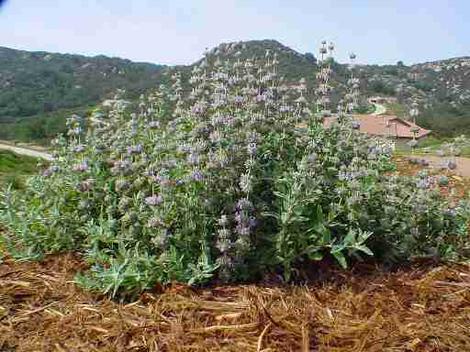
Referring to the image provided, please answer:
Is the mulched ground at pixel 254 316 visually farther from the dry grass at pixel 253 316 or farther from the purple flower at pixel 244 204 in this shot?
the purple flower at pixel 244 204

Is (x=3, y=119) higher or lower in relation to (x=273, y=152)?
lower

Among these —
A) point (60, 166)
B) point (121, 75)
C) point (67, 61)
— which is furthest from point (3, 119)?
point (60, 166)

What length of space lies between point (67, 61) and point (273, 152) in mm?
101561

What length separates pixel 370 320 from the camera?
2.63 meters

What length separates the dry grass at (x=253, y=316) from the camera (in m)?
2.45

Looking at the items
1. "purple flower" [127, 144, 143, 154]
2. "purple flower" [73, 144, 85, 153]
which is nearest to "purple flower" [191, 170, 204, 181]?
"purple flower" [127, 144, 143, 154]

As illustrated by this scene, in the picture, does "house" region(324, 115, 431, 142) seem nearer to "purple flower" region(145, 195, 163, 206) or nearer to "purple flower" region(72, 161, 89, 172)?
"purple flower" region(145, 195, 163, 206)

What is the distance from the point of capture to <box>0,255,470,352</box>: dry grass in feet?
8.04

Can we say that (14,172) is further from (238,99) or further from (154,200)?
(154,200)

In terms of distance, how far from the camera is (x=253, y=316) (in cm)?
263

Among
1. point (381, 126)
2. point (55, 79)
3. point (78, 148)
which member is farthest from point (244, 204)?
point (55, 79)

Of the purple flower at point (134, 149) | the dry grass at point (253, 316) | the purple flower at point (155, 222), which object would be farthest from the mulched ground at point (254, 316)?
the purple flower at point (134, 149)

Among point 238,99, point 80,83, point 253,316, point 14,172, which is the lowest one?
point 80,83

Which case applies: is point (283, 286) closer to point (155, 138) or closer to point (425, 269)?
point (425, 269)
